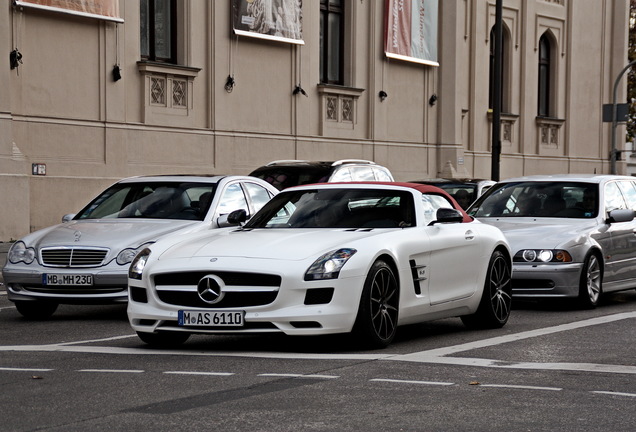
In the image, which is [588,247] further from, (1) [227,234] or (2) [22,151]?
(2) [22,151]

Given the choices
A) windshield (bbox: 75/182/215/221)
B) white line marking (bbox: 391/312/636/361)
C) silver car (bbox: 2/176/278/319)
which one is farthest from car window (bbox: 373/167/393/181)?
white line marking (bbox: 391/312/636/361)

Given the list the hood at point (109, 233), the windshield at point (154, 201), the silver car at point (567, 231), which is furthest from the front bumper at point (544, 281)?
the hood at point (109, 233)

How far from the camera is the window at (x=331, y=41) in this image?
36.0m

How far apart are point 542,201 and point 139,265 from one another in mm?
6895

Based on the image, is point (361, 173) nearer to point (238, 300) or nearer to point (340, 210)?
point (340, 210)

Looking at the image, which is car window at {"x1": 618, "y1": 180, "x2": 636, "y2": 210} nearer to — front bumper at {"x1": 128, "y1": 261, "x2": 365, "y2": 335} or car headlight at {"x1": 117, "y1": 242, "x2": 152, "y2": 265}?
car headlight at {"x1": 117, "y1": 242, "x2": 152, "y2": 265}

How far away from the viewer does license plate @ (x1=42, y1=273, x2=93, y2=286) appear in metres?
13.1

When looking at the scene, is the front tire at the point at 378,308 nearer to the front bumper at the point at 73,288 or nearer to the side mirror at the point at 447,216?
the side mirror at the point at 447,216

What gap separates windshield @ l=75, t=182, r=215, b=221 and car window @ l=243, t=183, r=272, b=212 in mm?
661

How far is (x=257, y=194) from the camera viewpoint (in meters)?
15.5

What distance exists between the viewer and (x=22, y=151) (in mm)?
26531

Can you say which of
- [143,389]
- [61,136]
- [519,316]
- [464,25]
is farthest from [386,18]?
[143,389]

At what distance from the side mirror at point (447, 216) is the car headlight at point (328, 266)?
1563 mm

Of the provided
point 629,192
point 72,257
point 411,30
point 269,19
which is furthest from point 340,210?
point 411,30
